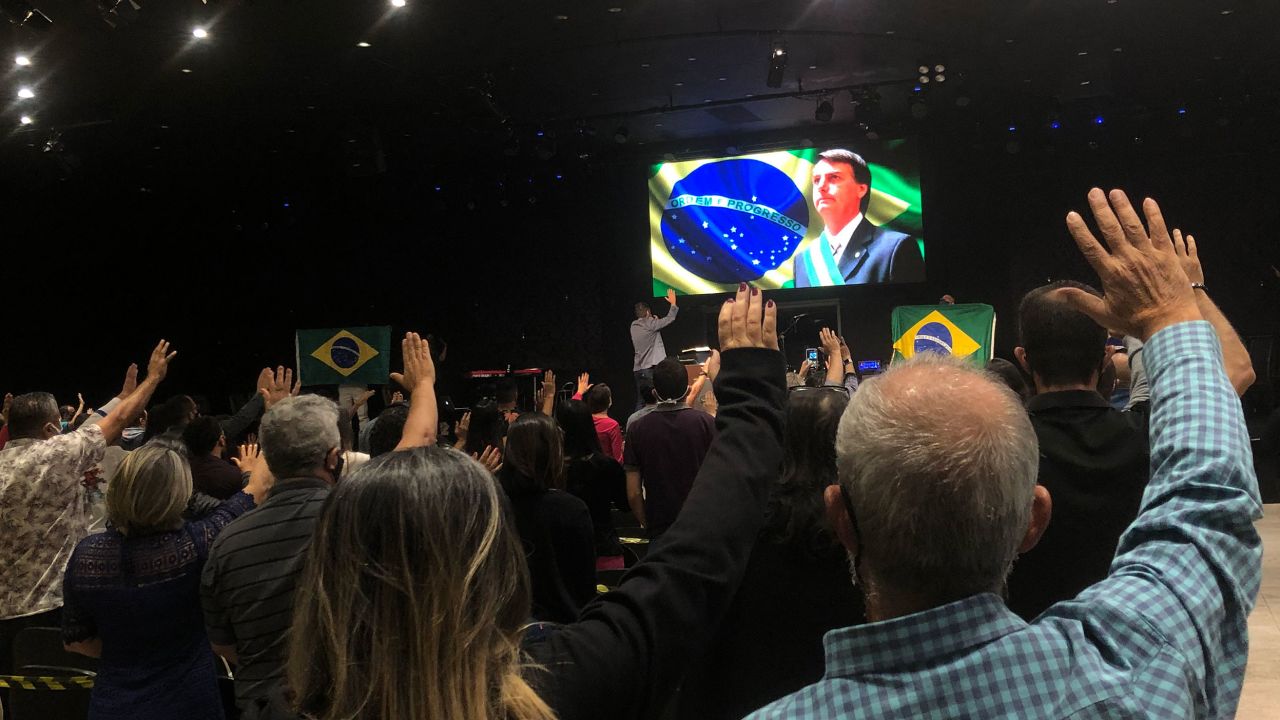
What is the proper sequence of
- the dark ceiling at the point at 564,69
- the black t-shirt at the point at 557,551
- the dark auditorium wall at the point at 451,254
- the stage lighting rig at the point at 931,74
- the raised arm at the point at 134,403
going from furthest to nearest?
the dark auditorium wall at the point at 451,254 < the stage lighting rig at the point at 931,74 < the dark ceiling at the point at 564,69 < the raised arm at the point at 134,403 < the black t-shirt at the point at 557,551

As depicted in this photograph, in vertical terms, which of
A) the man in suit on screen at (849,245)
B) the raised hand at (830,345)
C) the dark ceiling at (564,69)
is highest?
the dark ceiling at (564,69)

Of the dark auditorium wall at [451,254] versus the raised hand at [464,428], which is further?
the dark auditorium wall at [451,254]

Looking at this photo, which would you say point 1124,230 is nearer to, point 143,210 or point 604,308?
point 604,308

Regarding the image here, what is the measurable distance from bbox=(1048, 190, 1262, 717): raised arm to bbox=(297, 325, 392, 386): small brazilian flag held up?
8086mm

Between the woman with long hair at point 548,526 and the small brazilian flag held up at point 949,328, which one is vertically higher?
the small brazilian flag held up at point 949,328

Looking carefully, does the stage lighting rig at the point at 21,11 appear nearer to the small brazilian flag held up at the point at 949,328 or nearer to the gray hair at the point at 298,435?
the gray hair at the point at 298,435

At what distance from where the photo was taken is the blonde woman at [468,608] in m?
1.05

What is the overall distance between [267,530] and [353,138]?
30.8 ft

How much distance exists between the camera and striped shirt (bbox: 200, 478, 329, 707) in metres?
2.16

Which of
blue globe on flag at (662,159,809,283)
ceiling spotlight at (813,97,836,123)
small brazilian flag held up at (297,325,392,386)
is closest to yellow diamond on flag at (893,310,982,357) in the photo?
ceiling spotlight at (813,97,836,123)

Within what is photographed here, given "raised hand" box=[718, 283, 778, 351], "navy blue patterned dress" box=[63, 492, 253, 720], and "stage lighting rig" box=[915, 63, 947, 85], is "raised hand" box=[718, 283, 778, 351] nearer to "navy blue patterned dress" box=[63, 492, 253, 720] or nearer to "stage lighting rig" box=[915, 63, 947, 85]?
"navy blue patterned dress" box=[63, 492, 253, 720]

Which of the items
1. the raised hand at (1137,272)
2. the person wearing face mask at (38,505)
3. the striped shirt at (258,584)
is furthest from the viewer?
the person wearing face mask at (38,505)

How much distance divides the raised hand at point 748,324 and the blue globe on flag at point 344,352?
25.6ft

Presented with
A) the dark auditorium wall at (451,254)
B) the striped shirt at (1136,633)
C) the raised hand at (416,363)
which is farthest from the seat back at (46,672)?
the dark auditorium wall at (451,254)
